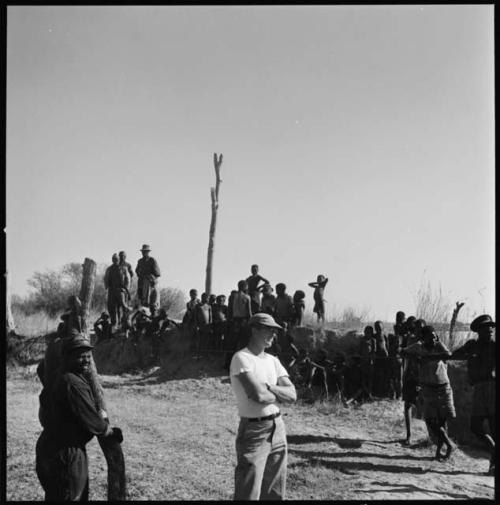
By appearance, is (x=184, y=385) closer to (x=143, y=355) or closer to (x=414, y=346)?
(x=143, y=355)

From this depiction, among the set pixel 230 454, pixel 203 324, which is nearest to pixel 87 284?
pixel 203 324

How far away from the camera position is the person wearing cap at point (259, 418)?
4.11 m

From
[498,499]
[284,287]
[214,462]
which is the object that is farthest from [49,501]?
[284,287]

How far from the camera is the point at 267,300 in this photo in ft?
41.1

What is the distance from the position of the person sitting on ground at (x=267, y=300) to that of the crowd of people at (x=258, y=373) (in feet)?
0.08

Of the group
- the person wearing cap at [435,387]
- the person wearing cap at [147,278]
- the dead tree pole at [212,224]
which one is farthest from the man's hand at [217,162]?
the person wearing cap at [435,387]

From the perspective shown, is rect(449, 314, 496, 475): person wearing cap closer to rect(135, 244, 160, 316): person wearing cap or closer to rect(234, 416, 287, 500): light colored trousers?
rect(234, 416, 287, 500): light colored trousers

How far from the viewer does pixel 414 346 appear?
735cm

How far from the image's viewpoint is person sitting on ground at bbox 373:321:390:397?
10.7 meters

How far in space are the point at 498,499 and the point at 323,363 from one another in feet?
20.2

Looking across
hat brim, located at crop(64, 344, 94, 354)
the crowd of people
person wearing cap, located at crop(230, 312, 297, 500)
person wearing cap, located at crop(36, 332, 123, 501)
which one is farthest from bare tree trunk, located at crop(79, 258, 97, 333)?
person wearing cap, located at crop(230, 312, 297, 500)

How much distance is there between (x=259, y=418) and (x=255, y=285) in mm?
8619

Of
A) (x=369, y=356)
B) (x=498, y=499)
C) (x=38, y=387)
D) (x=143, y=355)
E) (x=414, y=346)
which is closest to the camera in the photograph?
(x=498, y=499)

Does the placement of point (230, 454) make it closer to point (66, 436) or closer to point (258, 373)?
point (258, 373)
